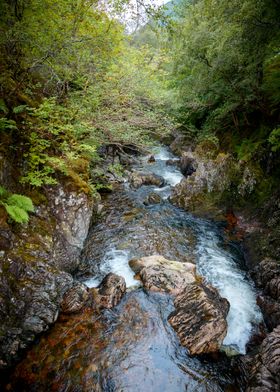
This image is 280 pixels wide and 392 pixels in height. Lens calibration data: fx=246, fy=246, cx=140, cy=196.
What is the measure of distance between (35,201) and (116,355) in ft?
13.6

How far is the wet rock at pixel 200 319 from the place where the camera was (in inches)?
201

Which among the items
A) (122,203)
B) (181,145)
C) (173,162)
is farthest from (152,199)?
(181,145)

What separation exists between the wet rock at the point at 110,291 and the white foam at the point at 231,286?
2569 millimetres

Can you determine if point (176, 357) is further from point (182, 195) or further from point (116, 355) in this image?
point (182, 195)

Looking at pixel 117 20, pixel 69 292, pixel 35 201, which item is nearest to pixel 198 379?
pixel 69 292

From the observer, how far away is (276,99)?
9.27 m

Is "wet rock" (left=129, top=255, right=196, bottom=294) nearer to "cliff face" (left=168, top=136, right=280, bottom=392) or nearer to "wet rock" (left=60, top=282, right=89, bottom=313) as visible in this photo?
"wet rock" (left=60, top=282, right=89, bottom=313)

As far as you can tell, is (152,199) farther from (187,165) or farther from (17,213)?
(17,213)

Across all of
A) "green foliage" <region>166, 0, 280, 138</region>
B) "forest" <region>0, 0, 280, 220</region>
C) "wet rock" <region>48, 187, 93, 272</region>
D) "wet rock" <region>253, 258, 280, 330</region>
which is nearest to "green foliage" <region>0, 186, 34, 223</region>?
"forest" <region>0, 0, 280, 220</region>

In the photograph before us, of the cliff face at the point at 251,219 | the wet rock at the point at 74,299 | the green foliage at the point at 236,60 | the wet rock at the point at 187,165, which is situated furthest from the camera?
the wet rock at the point at 187,165

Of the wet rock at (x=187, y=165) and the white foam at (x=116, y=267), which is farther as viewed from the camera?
the wet rock at (x=187, y=165)

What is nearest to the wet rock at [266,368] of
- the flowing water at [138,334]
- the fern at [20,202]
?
the flowing water at [138,334]

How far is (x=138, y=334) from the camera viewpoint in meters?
5.34

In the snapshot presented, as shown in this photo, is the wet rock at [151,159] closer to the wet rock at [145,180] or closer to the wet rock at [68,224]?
the wet rock at [145,180]
